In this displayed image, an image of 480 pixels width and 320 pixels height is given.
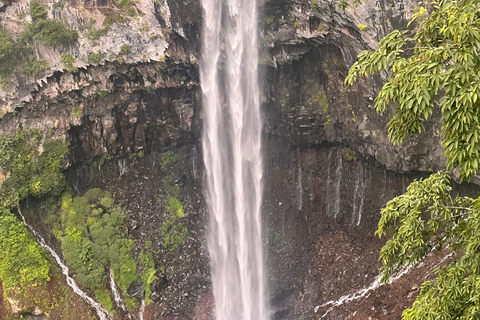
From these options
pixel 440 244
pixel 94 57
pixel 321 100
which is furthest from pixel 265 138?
pixel 440 244

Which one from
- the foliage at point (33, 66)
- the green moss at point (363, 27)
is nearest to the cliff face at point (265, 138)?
the foliage at point (33, 66)

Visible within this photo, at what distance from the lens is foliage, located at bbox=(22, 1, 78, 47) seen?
17797 mm

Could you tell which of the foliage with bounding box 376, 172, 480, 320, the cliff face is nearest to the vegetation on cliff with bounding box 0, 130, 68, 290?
the cliff face

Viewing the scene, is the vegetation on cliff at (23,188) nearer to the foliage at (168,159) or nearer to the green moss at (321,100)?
the foliage at (168,159)

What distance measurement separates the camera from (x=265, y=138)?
22.5 meters

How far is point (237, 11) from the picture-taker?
19875 mm

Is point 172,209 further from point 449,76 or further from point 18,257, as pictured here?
point 449,76

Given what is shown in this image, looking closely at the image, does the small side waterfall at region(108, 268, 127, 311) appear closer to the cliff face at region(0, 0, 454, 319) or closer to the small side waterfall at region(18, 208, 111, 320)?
the cliff face at region(0, 0, 454, 319)

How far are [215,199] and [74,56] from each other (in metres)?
10.8

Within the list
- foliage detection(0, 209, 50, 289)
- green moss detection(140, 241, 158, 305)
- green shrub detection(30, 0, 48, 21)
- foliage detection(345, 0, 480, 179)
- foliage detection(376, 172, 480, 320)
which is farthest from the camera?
green moss detection(140, 241, 158, 305)

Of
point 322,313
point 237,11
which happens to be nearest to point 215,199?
point 322,313

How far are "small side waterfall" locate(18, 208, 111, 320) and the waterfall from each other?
556 cm

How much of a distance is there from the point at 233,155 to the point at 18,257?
11904 mm

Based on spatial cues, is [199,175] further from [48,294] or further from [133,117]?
[48,294]
